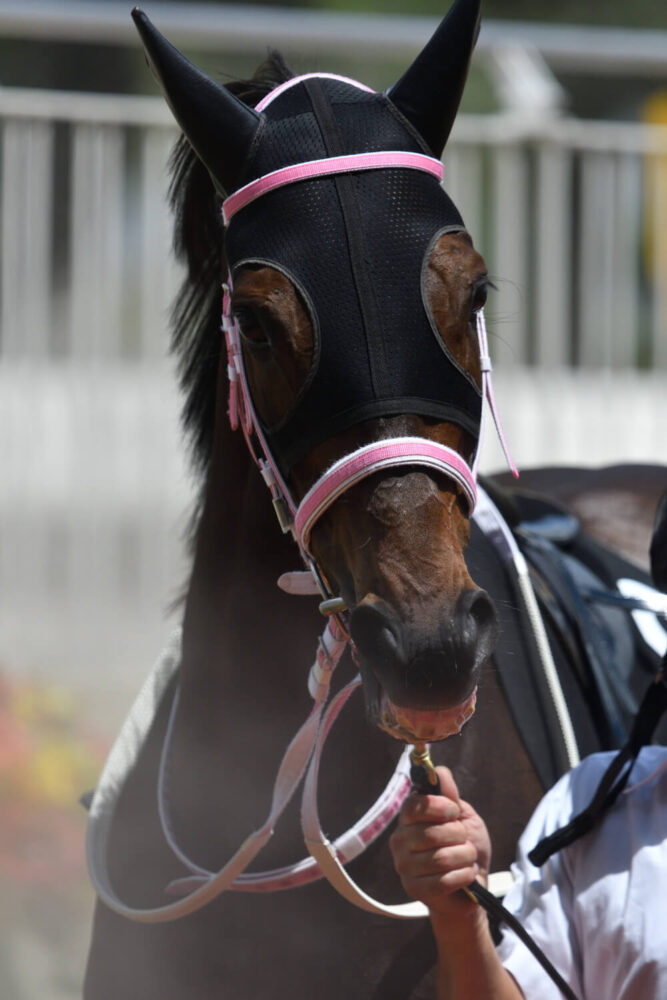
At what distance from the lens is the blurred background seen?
4.89m

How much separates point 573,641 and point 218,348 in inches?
33.4

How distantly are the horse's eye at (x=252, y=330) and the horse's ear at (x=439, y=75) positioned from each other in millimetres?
359

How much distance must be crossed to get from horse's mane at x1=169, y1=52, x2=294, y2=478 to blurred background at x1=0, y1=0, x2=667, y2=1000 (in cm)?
292

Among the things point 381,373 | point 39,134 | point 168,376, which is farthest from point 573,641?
point 39,134

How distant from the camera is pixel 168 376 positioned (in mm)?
5070

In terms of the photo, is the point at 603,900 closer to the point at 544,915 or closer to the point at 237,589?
the point at 544,915

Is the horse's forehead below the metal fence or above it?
above

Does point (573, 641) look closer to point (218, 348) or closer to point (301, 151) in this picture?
point (218, 348)

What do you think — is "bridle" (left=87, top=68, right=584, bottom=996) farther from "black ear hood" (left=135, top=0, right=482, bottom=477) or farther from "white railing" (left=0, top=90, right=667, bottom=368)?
"white railing" (left=0, top=90, right=667, bottom=368)

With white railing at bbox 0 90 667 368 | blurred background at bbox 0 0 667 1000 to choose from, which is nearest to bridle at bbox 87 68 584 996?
blurred background at bbox 0 0 667 1000

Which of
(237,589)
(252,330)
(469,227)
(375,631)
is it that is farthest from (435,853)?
(469,227)

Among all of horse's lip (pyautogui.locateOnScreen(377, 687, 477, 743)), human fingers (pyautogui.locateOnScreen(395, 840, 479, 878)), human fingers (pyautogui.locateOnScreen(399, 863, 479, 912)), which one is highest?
horse's lip (pyautogui.locateOnScreen(377, 687, 477, 743))

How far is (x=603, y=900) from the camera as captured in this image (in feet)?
4.62

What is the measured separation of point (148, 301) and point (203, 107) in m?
3.60
